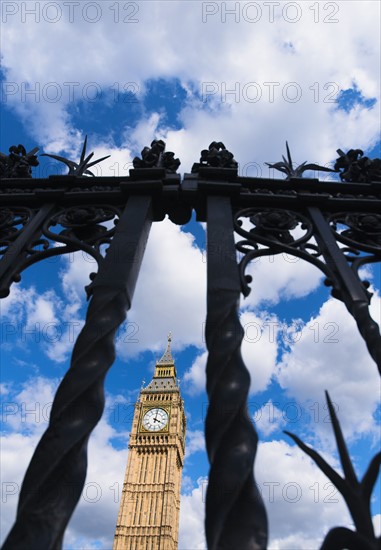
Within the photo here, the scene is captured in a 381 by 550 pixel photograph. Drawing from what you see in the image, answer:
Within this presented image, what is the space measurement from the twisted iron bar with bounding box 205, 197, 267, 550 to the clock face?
2752 inches

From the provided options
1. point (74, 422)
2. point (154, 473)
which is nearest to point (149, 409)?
point (154, 473)

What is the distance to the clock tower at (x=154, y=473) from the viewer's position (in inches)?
2474

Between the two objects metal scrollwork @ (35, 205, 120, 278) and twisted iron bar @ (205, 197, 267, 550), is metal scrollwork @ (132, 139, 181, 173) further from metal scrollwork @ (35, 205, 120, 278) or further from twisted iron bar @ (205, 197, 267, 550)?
twisted iron bar @ (205, 197, 267, 550)

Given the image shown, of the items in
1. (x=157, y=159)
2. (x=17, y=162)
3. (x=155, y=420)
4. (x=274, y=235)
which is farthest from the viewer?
(x=155, y=420)

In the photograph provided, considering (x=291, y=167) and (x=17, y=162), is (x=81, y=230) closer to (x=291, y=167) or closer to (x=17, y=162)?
(x=17, y=162)

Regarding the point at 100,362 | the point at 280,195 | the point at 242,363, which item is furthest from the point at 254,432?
the point at 280,195

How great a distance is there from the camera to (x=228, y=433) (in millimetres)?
2277

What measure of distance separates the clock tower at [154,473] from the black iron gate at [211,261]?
68.5 metres

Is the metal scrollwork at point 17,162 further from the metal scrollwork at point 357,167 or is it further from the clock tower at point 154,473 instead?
the clock tower at point 154,473

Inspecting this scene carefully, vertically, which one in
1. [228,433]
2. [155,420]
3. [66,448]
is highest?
[155,420]

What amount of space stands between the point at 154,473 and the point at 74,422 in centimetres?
7115

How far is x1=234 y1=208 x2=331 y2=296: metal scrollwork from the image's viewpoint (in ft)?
12.1

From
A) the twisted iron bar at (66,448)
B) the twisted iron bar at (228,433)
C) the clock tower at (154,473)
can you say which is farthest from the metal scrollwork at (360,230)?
the clock tower at (154,473)

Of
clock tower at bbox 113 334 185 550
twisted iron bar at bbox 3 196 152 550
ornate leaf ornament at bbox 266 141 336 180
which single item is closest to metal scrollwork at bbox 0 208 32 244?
twisted iron bar at bbox 3 196 152 550
